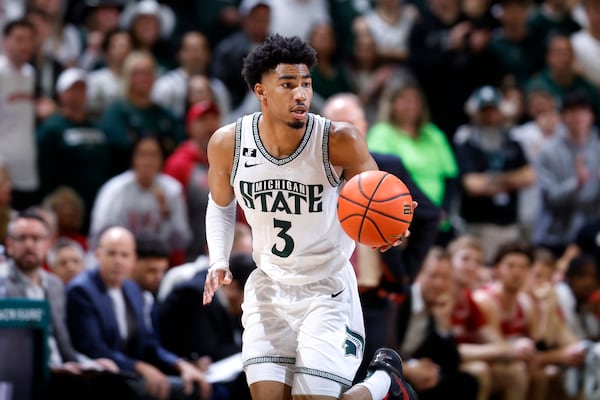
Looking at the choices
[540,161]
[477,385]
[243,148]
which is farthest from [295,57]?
[540,161]

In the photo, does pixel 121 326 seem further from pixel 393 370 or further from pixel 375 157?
pixel 393 370

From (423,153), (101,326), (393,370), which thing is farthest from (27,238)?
(423,153)

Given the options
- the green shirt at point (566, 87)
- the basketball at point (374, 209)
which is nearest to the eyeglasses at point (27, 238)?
the basketball at point (374, 209)

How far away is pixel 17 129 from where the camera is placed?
10078 millimetres

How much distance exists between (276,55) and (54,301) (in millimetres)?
3063

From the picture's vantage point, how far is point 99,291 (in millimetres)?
7770

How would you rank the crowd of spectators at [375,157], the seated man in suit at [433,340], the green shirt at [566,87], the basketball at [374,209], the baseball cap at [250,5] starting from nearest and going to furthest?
the basketball at [374,209], the crowd of spectators at [375,157], the seated man in suit at [433,340], the baseball cap at [250,5], the green shirt at [566,87]

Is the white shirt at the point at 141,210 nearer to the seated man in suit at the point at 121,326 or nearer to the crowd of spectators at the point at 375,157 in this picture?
the crowd of spectators at the point at 375,157

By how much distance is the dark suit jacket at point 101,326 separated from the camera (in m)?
7.66

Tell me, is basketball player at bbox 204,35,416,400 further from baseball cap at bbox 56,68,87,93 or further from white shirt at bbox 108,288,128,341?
baseball cap at bbox 56,68,87,93

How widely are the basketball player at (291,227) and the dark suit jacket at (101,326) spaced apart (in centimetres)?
234

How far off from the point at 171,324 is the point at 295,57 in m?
3.36

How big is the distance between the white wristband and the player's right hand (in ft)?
0.33

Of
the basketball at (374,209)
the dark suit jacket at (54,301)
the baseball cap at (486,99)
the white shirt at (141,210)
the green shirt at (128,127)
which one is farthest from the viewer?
the baseball cap at (486,99)
